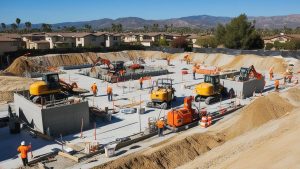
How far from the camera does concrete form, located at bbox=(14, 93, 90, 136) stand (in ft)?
60.0

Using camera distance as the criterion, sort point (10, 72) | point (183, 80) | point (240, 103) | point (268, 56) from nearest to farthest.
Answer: point (240, 103), point (183, 80), point (10, 72), point (268, 56)

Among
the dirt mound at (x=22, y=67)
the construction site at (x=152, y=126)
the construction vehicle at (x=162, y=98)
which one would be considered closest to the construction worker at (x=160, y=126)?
the construction site at (x=152, y=126)

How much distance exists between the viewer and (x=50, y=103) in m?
19.5

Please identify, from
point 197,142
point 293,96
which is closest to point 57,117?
point 197,142

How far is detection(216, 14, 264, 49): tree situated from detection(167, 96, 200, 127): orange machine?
4383 centimetres

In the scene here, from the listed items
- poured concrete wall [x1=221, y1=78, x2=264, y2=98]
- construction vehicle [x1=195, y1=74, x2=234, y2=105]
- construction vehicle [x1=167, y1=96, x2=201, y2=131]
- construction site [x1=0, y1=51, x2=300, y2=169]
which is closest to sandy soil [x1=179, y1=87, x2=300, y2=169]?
construction site [x1=0, y1=51, x2=300, y2=169]

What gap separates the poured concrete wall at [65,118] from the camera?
1834 centimetres

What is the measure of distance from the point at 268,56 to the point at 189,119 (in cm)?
3055

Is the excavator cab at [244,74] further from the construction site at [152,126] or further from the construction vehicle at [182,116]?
the construction vehicle at [182,116]

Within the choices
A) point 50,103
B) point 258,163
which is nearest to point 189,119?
point 258,163

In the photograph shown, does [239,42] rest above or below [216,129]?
above

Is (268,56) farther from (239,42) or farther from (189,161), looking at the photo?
(189,161)

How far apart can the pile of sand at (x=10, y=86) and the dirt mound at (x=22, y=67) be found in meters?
9.96

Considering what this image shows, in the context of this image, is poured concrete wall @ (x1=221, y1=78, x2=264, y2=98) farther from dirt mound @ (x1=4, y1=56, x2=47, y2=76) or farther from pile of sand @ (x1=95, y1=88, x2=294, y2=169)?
dirt mound @ (x1=4, y1=56, x2=47, y2=76)
